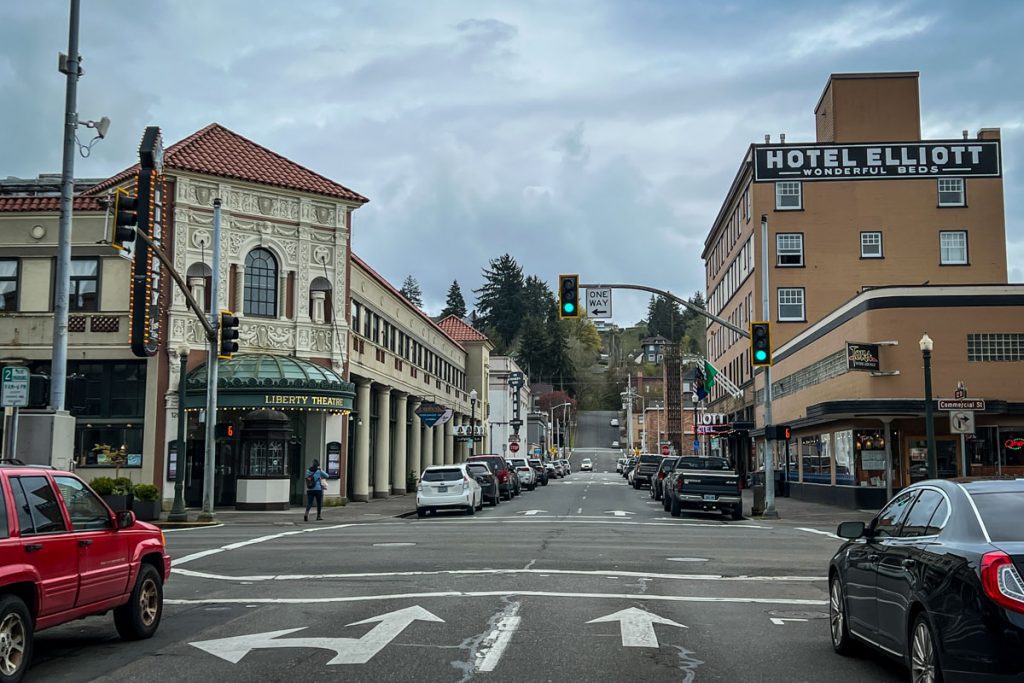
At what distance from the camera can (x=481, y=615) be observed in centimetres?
1143

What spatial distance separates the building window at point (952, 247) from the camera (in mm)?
52656

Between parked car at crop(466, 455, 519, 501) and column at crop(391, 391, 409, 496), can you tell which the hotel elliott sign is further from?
column at crop(391, 391, 409, 496)

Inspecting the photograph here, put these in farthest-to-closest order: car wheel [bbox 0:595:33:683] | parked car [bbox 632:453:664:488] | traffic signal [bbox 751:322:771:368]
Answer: parked car [bbox 632:453:664:488], traffic signal [bbox 751:322:771:368], car wheel [bbox 0:595:33:683]

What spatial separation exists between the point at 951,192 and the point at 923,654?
50644mm

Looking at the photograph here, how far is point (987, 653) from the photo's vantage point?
6215 millimetres

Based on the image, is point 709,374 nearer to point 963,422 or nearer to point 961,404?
Answer: point 961,404

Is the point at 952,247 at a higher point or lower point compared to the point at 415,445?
higher

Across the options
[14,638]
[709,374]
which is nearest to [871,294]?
[709,374]

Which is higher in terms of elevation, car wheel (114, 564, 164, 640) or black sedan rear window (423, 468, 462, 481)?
black sedan rear window (423, 468, 462, 481)

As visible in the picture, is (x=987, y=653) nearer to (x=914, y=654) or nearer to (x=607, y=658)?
(x=914, y=654)

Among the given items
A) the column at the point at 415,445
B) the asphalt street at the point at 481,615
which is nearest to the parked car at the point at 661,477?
the column at the point at 415,445

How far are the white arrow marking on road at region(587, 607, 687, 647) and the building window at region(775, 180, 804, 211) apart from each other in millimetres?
45149

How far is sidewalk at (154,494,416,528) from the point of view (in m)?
29.3

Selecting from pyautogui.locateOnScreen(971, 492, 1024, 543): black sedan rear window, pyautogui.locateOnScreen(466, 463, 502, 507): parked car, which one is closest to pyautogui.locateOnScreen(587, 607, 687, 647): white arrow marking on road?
pyautogui.locateOnScreen(971, 492, 1024, 543): black sedan rear window
